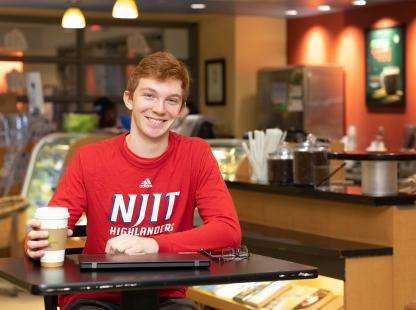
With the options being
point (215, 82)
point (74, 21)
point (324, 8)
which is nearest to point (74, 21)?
point (74, 21)

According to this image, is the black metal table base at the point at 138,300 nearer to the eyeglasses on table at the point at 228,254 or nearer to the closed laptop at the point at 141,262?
the closed laptop at the point at 141,262

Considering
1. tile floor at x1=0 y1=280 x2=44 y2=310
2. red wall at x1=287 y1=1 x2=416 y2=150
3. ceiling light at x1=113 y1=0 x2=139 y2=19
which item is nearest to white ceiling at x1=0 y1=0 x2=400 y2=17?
red wall at x1=287 y1=1 x2=416 y2=150

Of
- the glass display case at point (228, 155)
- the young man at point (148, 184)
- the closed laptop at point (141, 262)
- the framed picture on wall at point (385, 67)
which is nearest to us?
the closed laptop at point (141, 262)

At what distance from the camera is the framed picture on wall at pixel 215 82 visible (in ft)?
43.5

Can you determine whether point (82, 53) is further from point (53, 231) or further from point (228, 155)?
point (53, 231)

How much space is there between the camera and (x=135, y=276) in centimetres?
235

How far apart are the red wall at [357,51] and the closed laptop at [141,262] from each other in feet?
27.3

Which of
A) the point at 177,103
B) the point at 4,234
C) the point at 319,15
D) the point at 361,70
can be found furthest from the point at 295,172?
the point at 319,15

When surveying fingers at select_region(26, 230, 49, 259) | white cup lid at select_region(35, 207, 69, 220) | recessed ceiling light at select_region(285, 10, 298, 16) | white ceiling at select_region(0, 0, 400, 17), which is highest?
white ceiling at select_region(0, 0, 400, 17)

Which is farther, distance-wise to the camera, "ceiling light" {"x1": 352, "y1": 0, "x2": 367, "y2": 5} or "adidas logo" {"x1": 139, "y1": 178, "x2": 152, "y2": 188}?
"ceiling light" {"x1": 352, "y1": 0, "x2": 367, "y2": 5}

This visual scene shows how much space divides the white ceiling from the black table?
28.4 ft

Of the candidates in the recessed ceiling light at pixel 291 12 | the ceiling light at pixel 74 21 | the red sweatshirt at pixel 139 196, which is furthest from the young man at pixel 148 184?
the recessed ceiling light at pixel 291 12

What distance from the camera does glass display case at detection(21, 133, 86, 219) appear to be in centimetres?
664

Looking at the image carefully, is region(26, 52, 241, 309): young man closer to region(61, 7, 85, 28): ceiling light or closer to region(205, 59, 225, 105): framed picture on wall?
region(61, 7, 85, 28): ceiling light
